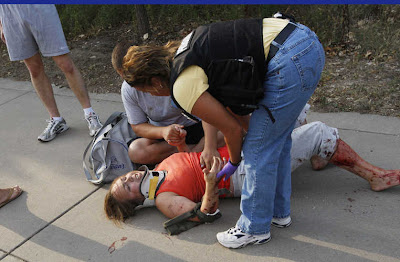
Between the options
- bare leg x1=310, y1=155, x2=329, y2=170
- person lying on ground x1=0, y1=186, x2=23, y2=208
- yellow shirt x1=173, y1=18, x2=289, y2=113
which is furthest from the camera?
person lying on ground x1=0, y1=186, x2=23, y2=208

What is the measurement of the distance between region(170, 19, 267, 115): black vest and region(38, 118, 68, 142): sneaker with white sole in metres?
2.48

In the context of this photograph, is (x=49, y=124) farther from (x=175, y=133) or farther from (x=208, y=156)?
(x=208, y=156)

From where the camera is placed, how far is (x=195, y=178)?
2.69 metres

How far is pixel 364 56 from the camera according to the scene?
4.68 metres

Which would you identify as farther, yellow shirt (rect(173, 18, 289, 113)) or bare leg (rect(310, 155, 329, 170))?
bare leg (rect(310, 155, 329, 170))

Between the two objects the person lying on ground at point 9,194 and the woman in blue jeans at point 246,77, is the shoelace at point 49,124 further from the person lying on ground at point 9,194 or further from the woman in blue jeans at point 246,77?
the woman in blue jeans at point 246,77

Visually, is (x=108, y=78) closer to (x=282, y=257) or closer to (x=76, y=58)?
(x=76, y=58)

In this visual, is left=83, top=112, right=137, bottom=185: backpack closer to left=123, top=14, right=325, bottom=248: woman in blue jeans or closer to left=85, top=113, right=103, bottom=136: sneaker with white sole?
left=85, top=113, right=103, bottom=136: sneaker with white sole

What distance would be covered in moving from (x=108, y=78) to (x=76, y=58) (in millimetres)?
1076

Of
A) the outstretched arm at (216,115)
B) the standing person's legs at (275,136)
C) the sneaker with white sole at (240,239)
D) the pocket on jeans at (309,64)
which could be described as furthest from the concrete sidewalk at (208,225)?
the pocket on jeans at (309,64)

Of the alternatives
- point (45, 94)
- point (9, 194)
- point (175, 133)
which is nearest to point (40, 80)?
point (45, 94)

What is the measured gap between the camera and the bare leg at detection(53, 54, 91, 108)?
153 inches

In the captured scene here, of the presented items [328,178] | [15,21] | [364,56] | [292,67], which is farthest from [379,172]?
[15,21]

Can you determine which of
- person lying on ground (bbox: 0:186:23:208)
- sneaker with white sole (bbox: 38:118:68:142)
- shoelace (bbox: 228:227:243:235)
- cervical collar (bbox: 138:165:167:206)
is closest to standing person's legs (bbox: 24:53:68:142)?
sneaker with white sole (bbox: 38:118:68:142)
